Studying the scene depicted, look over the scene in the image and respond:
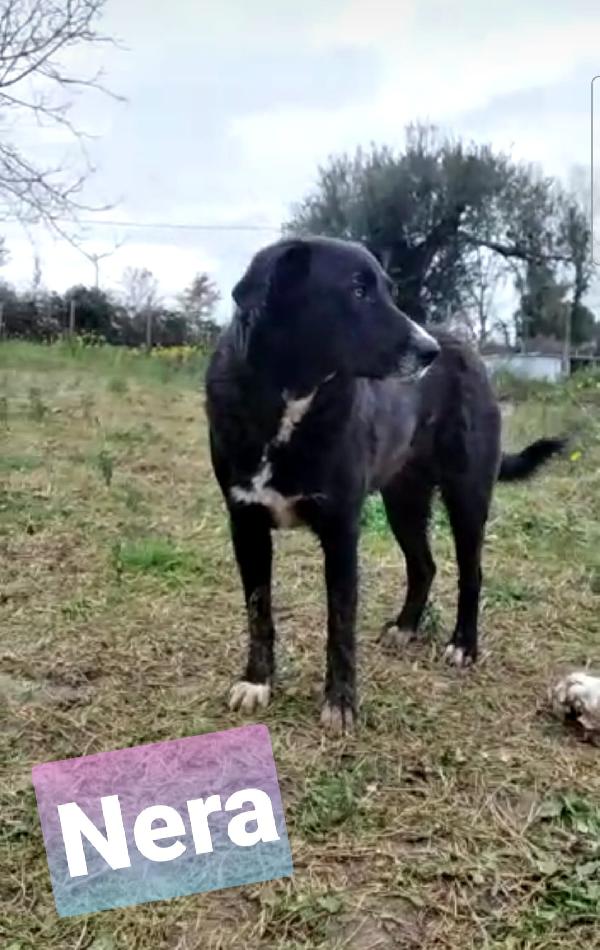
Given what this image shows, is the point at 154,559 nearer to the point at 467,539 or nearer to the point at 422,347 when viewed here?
the point at 467,539

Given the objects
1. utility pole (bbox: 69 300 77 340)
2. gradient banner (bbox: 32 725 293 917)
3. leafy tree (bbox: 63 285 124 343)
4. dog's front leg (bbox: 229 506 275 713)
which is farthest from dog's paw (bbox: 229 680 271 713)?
utility pole (bbox: 69 300 77 340)

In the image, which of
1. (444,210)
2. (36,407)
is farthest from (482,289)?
(36,407)

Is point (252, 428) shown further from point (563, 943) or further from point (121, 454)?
point (121, 454)

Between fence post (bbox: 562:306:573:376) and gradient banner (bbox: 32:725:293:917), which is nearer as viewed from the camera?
gradient banner (bbox: 32:725:293:917)

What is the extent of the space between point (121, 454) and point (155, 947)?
5309 millimetres

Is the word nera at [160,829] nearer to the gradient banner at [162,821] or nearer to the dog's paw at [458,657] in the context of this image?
the gradient banner at [162,821]

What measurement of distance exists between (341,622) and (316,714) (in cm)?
30

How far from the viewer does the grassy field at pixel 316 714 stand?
201 centimetres

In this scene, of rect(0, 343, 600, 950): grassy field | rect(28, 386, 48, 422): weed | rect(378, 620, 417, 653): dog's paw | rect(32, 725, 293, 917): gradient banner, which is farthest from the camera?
rect(28, 386, 48, 422): weed

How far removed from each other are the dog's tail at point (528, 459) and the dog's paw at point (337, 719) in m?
1.46

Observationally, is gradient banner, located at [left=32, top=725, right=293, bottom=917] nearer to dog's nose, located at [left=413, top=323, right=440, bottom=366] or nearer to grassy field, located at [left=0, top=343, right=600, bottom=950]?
grassy field, located at [left=0, top=343, right=600, bottom=950]

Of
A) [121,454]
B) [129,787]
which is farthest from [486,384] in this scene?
[121,454]

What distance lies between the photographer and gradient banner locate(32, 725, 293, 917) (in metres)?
2.12

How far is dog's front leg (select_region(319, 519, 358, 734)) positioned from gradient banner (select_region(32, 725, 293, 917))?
0.75ft
